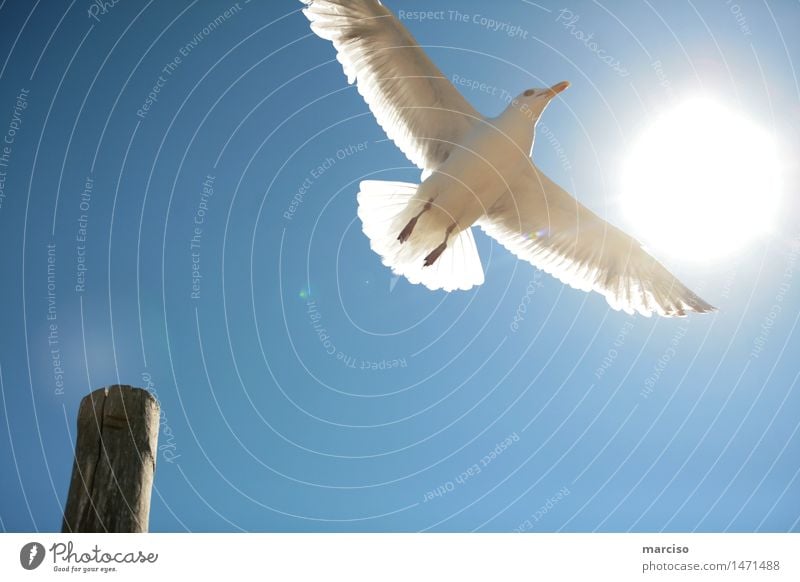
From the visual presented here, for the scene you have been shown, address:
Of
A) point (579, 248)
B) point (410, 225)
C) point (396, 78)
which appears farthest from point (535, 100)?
point (410, 225)

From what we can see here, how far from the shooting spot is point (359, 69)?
4.98m

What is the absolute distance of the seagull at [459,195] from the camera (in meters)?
4.91

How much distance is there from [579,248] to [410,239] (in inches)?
58.2

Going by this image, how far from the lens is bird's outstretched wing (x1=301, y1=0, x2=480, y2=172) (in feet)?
15.9

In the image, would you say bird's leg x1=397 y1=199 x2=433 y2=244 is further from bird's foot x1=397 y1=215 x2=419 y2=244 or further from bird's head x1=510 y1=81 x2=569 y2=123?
bird's head x1=510 y1=81 x2=569 y2=123

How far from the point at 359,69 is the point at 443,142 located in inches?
34.7

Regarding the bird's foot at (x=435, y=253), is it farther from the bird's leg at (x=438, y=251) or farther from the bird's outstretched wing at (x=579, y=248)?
the bird's outstretched wing at (x=579, y=248)

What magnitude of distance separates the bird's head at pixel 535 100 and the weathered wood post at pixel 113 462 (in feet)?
12.8

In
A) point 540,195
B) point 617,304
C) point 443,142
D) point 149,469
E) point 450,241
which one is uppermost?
point 443,142

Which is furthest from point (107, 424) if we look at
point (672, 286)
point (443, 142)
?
point (672, 286)

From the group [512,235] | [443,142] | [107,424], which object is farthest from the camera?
[512,235]

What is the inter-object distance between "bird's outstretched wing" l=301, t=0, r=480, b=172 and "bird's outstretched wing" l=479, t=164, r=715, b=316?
0.73 meters

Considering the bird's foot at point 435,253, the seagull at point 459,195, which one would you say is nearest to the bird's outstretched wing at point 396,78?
the seagull at point 459,195
